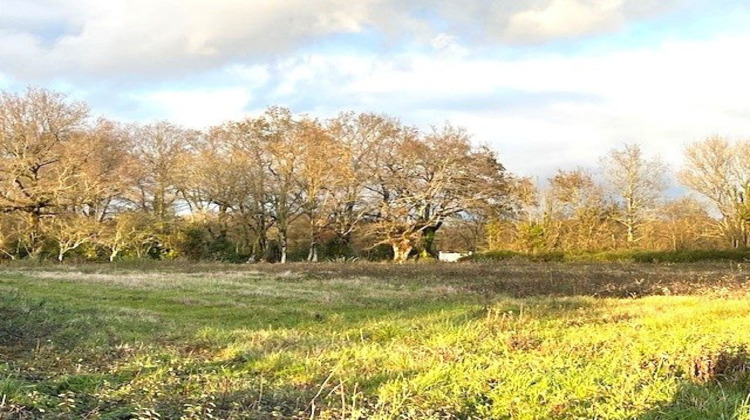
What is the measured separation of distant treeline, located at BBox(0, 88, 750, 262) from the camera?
1564 inches

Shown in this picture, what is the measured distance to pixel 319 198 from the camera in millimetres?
47094

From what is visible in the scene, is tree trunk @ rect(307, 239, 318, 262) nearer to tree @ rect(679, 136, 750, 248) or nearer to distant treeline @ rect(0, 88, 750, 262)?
distant treeline @ rect(0, 88, 750, 262)

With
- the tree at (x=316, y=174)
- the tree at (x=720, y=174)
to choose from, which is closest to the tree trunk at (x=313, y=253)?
the tree at (x=316, y=174)

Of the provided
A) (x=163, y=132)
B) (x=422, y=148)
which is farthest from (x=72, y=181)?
(x=422, y=148)

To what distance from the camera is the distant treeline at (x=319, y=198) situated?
3972cm

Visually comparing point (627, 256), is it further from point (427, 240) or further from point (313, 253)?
point (313, 253)

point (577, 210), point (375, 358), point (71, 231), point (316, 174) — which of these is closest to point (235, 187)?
point (316, 174)

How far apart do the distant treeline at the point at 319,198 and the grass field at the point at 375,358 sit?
27029 millimetres

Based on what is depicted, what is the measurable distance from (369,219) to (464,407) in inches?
A: 1638

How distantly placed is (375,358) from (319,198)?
3976cm

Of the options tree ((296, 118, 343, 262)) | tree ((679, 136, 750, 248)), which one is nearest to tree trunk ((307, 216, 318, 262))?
tree ((296, 118, 343, 262))

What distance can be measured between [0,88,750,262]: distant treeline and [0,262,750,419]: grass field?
88.7ft

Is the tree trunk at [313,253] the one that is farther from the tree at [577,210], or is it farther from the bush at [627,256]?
the tree at [577,210]

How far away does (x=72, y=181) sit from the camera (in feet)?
130
